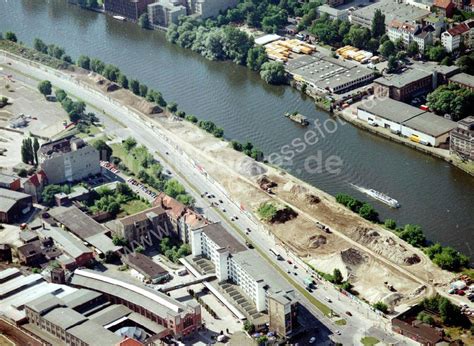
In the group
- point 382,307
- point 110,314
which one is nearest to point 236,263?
point 110,314

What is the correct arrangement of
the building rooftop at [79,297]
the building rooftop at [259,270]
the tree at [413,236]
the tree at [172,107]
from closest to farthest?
the building rooftop at [259,270] → the building rooftop at [79,297] → the tree at [413,236] → the tree at [172,107]

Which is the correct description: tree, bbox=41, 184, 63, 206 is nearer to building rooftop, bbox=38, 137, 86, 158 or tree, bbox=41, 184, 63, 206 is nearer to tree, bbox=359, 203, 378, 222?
building rooftop, bbox=38, 137, 86, 158

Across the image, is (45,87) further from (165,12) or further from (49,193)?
(165,12)

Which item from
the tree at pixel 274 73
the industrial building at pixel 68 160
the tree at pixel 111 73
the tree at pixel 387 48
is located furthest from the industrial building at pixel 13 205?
the tree at pixel 387 48

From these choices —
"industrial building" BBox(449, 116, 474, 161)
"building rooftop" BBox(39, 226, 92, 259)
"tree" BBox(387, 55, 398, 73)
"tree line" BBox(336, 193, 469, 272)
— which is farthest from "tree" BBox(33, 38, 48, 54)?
"industrial building" BBox(449, 116, 474, 161)

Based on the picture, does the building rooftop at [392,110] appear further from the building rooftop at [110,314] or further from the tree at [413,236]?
the building rooftop at [110,314]

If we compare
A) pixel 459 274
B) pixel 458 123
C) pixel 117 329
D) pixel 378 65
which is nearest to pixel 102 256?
pixel 117 329
